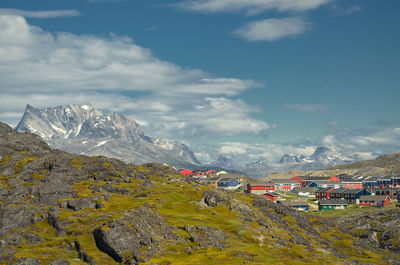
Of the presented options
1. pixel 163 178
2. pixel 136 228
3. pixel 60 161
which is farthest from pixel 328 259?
pixel 60 161

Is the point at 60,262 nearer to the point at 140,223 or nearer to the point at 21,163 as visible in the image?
the point at 140,223

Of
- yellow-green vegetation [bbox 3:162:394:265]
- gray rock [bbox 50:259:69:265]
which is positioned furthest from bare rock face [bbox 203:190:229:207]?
gray rock [bbox 50:259:69:265]

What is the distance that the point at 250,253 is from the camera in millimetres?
100312

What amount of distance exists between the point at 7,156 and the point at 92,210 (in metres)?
62.3

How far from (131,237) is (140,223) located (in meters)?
7.39

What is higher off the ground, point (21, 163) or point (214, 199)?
point (21, 163)

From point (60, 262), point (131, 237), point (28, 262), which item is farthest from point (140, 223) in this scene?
point (28, 262)

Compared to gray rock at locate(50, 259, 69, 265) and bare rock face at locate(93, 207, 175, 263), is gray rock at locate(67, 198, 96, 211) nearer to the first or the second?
bare rock face at locate(93, 207, 175, 263)

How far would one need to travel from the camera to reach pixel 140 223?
110 metres

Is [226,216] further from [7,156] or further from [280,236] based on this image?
[7,156]

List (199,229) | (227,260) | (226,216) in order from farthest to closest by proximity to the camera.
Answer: (226,216)
(199,229)
(227,260)

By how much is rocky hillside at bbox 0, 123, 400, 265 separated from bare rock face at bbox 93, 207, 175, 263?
24cm

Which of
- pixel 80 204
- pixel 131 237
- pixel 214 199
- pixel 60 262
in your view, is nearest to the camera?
pixel 60 262

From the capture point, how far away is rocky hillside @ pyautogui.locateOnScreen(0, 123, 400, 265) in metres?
100
